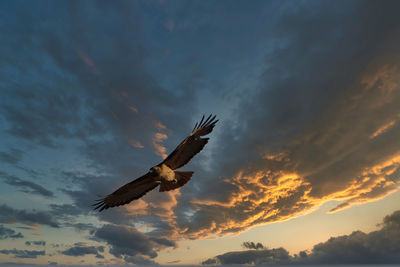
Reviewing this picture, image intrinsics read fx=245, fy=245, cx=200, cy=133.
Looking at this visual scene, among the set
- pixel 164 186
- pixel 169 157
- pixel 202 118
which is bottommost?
pixel 164 186

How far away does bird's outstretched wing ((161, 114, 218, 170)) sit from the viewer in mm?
15172

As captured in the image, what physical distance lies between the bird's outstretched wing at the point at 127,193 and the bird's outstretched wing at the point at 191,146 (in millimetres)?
3118

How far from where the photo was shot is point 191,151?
15.9 m

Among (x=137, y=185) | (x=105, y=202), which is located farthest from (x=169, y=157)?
(x=105, y=202)

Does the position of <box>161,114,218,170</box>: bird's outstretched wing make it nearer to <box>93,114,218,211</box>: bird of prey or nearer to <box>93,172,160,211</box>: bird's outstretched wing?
<box>93,114,218,211</box>: bird of prey

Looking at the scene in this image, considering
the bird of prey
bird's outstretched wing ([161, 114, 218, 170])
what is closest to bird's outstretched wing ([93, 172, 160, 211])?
the bird of prey

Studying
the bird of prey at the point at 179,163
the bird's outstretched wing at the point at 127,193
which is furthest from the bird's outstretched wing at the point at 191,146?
the bird's outstretched wing at the point at 127,193

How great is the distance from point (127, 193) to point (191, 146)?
7.08m

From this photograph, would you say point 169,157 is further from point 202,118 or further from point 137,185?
point 137,185

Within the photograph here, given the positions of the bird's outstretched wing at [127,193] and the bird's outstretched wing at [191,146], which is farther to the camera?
the bird's outstretched wing at [127,193]

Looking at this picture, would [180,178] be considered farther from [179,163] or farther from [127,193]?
→ [127,193]

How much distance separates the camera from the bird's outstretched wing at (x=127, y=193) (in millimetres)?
18094

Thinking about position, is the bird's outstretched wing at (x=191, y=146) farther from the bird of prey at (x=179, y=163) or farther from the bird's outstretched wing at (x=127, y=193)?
the bird's outstretched wing at (x=127, y=193)

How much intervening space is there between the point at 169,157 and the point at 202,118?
3.17 meters
